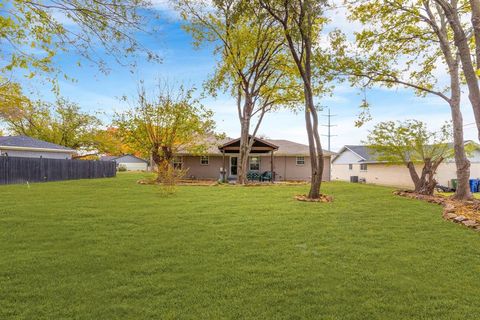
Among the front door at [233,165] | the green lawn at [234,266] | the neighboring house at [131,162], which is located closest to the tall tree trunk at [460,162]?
the green lawn at [234,266]

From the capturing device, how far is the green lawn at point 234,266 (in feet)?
10.7

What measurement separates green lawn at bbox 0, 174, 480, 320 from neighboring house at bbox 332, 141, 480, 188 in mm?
17922

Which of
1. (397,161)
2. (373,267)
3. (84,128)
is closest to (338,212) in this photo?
(373,267)

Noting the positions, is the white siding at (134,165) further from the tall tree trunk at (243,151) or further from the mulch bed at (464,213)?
the mulch bed at (464,213)

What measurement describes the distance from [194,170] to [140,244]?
2051cm

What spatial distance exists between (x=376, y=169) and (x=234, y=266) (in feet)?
92.7

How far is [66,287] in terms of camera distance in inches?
146

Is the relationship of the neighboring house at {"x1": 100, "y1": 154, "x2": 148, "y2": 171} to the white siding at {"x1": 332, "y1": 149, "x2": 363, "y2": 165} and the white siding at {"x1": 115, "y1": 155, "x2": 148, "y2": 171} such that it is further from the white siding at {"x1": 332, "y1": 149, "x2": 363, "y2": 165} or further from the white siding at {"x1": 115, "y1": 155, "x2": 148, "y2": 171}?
the white siding at {"x1": 332, "y1": 149, "x2": 363, "y2": 165}

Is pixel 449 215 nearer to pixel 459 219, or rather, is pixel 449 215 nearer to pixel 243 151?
pixel 459 219

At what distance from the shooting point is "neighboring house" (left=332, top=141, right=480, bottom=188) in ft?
86.5

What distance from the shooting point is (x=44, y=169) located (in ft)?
65.2

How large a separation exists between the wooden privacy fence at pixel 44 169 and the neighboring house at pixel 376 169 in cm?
2147

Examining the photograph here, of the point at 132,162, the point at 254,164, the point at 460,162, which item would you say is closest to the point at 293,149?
the point at 254,164

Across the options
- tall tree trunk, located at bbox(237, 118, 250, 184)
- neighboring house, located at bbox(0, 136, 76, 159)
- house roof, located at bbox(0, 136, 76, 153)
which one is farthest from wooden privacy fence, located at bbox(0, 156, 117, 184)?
tall tree trunk, located at bbox(237, 118, 250, 184)
